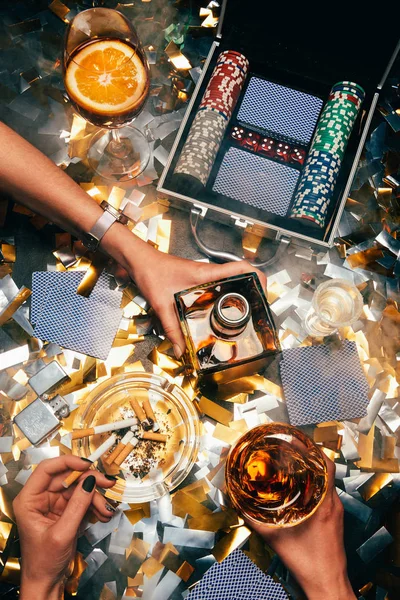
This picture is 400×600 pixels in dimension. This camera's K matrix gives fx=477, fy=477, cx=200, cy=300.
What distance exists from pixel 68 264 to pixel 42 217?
16 centimetres


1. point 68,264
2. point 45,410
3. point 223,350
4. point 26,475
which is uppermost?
point 223,350

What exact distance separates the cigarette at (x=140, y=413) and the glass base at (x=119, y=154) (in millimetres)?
659

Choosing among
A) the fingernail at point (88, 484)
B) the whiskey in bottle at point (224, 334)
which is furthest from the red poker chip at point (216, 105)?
the fingernail at point (88, 484)

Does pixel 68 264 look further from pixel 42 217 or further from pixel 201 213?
pixel 201 213

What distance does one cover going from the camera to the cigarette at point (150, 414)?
1260mm

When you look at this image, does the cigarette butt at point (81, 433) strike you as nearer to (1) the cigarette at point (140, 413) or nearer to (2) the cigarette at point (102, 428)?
(2) the cigarette at point (102, 428)

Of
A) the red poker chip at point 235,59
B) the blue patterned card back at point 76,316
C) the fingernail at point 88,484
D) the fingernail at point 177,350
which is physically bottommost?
the fingernail at point 88,484

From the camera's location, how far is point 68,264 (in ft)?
4.49

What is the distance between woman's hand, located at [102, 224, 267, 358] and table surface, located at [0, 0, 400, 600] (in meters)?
0.13

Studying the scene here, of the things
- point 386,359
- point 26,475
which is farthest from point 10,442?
point 386,359

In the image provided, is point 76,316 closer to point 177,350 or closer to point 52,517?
point 177,350

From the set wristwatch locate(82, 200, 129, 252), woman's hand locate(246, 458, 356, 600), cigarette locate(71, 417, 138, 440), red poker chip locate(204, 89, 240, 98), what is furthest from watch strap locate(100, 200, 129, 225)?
woman's hand locate(246, 458, 356, 600)

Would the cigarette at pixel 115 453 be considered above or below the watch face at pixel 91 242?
below

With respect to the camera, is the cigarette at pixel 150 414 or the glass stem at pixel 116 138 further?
the glass stem at pixel 116 138
